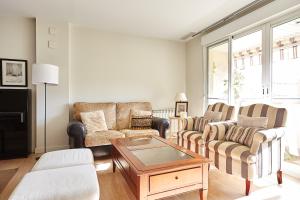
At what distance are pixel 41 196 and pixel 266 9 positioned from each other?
10.6ft

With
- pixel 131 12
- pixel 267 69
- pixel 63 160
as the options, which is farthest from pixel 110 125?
pixel 267 69

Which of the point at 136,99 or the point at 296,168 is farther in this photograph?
the point at 136,99

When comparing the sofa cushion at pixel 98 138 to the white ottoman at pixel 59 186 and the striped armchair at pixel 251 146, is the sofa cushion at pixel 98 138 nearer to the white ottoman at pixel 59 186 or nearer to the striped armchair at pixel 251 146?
the white ottoman at pixel 59 186

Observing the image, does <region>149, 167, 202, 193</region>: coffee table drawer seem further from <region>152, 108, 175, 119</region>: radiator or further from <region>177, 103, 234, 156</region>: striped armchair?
<region>152, 108, 175, 119</region>: radiator

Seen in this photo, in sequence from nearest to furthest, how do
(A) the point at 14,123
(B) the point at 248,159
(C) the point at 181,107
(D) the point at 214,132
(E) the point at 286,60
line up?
(B) the point at 248,159, (D) the point at 214,132, (E) the point at 286,60, (A) the point at 14,123, (C) the point at 181,107

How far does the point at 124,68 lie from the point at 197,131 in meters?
2.10

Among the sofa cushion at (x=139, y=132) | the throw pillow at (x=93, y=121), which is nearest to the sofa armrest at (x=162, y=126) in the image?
the sofa cushion at (x=139, y=132)

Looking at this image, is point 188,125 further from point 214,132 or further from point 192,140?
point 214,132

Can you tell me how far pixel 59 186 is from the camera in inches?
46.5

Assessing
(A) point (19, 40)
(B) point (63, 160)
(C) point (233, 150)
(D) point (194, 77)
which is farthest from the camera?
(D) point (194, 77)

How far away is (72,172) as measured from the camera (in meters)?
1.38

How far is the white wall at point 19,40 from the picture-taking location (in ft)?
10.2

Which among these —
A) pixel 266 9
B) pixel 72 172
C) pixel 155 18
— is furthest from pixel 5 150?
pixel 266 9

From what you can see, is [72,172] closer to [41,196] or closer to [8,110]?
[41,196]
